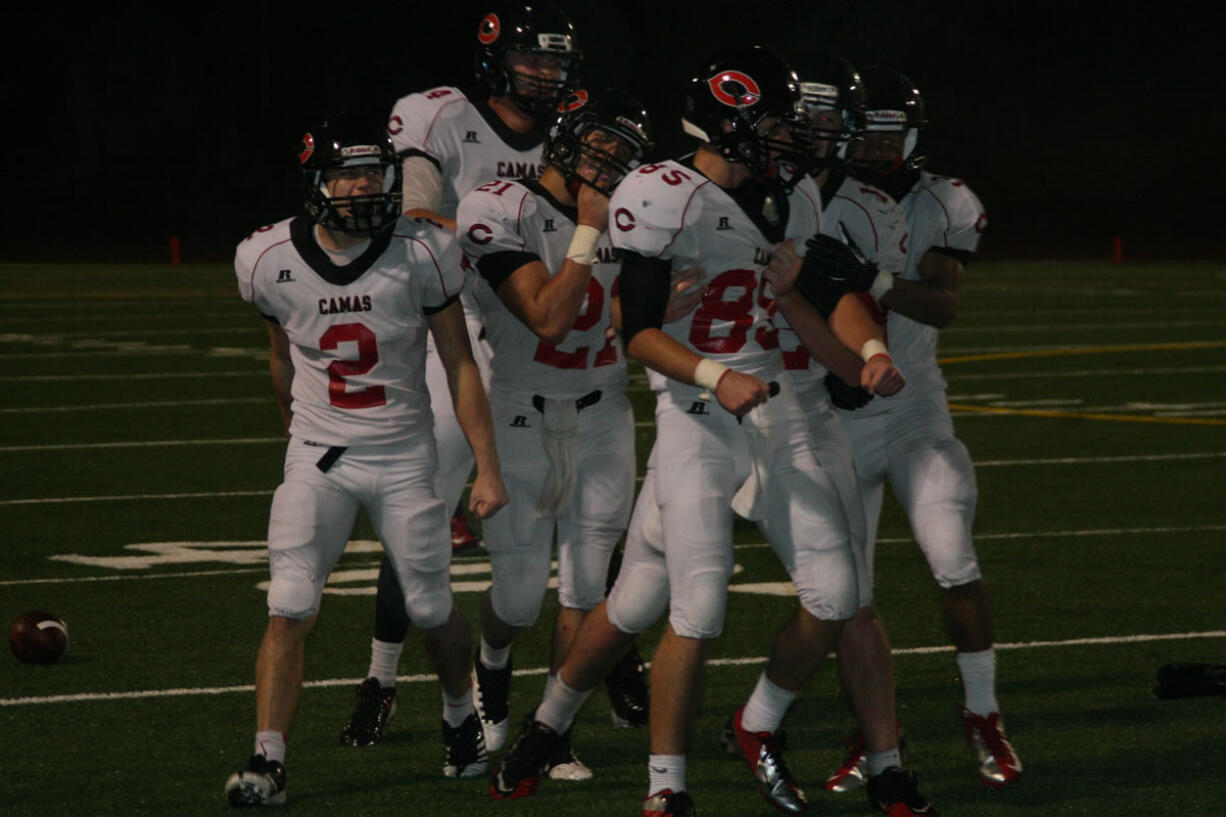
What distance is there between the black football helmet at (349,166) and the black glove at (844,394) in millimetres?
1228

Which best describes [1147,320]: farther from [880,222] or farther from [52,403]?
[880,222]

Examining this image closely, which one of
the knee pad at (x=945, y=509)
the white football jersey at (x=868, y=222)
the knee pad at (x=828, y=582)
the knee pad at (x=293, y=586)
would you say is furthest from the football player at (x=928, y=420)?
the knee pad at (x=293, y=586)

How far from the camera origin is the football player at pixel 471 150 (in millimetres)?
5324

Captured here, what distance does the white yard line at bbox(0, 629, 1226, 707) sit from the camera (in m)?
5.66

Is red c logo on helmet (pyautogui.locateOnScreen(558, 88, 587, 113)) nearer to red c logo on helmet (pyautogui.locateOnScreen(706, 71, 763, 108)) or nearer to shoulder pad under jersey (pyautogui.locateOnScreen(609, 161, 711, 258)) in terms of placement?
red c logo on helmet (pyautogui.locateOnScreen(706, 71, 763, 108))

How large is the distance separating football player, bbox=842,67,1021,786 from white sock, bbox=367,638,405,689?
4.52 ft

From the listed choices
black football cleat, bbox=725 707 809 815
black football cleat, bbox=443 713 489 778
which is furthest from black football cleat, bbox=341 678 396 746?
black football cleat, bbox=725 707 809 815

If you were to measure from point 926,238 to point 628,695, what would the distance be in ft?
5.16

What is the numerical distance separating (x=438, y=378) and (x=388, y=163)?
1003 mm

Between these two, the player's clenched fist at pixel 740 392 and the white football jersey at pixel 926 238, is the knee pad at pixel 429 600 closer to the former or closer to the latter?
→ the player's clenched fist at pixel 740 392

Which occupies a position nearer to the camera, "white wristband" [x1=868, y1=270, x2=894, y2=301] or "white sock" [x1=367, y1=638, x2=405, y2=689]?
"white wristband" [x1=868, y1=270, x2=894, y2=301]

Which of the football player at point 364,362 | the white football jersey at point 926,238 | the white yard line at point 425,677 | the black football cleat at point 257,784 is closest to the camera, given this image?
the black football cleat at point 257,784

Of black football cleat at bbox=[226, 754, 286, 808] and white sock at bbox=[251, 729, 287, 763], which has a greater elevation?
white sock at bbox=[251, 729, 287, 763]

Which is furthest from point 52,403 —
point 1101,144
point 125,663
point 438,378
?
point 1101,144
